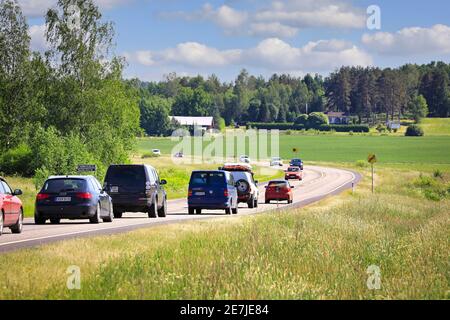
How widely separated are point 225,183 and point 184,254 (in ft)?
71.7

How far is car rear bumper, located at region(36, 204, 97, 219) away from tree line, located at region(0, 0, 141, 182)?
137 feet

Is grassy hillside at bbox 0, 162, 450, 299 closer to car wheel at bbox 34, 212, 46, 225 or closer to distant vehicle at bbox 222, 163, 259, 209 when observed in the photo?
car wheel at bbox 34, 212, 46, 225

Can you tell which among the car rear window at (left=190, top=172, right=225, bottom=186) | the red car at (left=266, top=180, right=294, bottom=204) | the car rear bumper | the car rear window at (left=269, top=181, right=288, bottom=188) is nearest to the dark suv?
the car rear window at (left=190, top=172, right=225, bottom=186)

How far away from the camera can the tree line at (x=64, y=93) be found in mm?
74250

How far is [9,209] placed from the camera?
25.2m

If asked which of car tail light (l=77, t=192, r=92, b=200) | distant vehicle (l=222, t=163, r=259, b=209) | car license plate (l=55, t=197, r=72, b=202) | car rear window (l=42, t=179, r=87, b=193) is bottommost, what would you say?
distant vehicle (l=222, t=163, r=259, b=209)

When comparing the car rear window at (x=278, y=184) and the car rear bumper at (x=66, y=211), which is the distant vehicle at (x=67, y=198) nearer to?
the car rear bumper at (x=66, y=211)

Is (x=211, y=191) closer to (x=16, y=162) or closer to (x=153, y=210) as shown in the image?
(x=153, y=210)

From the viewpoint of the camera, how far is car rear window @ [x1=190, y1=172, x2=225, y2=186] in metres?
40.8

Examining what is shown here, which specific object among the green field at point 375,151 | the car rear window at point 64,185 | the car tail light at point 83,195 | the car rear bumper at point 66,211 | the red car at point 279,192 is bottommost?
the green field at point 375,151

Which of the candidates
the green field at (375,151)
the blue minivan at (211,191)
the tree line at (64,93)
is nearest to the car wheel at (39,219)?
the blue minivan at (211,191)

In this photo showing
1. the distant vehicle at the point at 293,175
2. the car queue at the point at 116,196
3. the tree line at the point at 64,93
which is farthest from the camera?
the distant vehicle at the point at 293,175

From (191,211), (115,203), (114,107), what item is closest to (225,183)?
(191,211)
